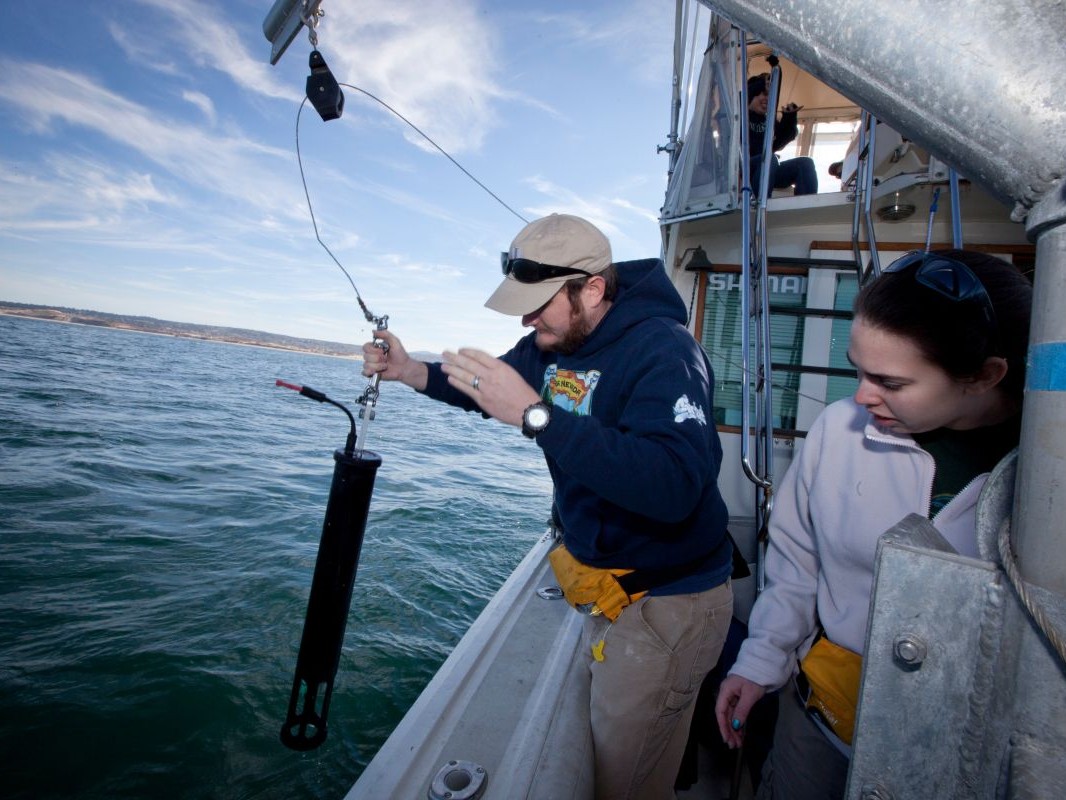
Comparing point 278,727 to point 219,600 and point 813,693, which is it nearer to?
point 219,600

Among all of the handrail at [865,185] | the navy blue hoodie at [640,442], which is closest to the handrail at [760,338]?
the handrail at [865,185]

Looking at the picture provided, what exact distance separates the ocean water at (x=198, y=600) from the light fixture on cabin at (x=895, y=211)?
5183mm

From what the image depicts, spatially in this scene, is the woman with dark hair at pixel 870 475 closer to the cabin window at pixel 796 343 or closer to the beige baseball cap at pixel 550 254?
the beige baseball cap at pixel 550 254

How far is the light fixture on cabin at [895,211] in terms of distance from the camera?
13.7 feet

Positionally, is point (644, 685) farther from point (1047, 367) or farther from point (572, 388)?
point (1047, 367)

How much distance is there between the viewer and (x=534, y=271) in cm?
186

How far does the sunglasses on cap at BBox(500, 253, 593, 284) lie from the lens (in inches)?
72.9

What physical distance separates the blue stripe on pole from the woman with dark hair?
69cm

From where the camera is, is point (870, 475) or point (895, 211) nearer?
point (870, 475)

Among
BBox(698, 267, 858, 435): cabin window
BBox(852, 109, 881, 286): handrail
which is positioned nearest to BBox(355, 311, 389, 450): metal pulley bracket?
BBox(852, 109, 881, 286): handrail

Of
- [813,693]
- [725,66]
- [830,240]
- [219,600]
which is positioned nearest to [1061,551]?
[813,693]

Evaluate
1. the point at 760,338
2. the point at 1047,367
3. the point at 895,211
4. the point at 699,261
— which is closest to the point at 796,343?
the point at 699,261

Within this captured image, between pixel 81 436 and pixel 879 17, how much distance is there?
13644mm

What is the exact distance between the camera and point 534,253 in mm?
1847
